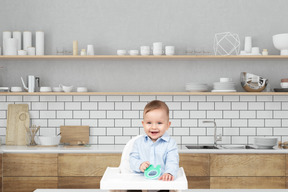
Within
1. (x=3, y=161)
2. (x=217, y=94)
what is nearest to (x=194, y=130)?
(x=217, y=94)

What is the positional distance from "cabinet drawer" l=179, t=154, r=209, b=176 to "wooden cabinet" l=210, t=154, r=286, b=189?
63mm

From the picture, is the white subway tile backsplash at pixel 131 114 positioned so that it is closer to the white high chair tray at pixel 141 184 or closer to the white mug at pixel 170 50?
the white mug at pixel 170 50

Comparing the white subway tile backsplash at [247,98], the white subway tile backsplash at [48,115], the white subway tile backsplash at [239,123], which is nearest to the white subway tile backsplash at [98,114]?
the white subway tile backsplash at [48,115]

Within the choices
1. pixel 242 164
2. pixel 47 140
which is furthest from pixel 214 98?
pixel 47 140

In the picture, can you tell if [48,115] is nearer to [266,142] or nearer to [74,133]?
[74,133]

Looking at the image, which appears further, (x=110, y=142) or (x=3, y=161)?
(x=110, y=142)

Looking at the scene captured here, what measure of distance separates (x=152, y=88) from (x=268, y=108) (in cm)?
145

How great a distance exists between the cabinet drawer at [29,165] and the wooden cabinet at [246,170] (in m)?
1.68

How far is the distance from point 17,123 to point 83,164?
1128mm

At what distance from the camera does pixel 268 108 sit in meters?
4.04

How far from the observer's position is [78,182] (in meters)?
3.44

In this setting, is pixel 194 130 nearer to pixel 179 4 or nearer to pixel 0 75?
pixel 179 4

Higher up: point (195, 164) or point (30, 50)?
point (30, 50)

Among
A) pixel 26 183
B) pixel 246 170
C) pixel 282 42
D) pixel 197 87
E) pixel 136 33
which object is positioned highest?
pixel 136 33
